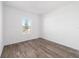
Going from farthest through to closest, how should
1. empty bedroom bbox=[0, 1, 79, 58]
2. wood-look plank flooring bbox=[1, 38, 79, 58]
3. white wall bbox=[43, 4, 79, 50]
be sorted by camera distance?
white wall bbox=[43, 4, 79, 50], empty bedroom bbox=[0, 1, 79, 58], wood-look plank flooring bbox=[1, 38, 79, 58]

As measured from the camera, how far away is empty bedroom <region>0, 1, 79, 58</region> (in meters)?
2.84

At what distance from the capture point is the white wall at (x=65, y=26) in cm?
312

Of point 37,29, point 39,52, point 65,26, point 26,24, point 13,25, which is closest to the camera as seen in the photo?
point 39,52

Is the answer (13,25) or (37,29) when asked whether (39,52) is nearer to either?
(13,25)

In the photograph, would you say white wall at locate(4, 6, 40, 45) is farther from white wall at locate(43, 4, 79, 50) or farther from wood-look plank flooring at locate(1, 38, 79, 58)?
white wall at locate(43, 4, 79, 50)

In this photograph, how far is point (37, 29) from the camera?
224 inches

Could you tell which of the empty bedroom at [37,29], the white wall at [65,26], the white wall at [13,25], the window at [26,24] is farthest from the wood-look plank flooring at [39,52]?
the window at [26,24]

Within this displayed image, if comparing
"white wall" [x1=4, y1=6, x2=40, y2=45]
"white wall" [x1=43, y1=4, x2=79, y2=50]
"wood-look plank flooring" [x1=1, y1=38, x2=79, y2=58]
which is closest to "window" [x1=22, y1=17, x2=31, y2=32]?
"white wall" [x1=4, y1=6, x2=40, y2=45]

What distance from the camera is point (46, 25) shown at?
17.0ft

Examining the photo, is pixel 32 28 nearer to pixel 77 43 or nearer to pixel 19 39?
pixel 19 39

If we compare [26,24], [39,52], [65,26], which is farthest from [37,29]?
[39,52]

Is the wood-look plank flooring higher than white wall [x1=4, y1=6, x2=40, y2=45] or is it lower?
lower

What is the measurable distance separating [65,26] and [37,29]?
2.69 metres

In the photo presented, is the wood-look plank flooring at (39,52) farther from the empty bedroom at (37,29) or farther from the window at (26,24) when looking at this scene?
the window at (26,24)
